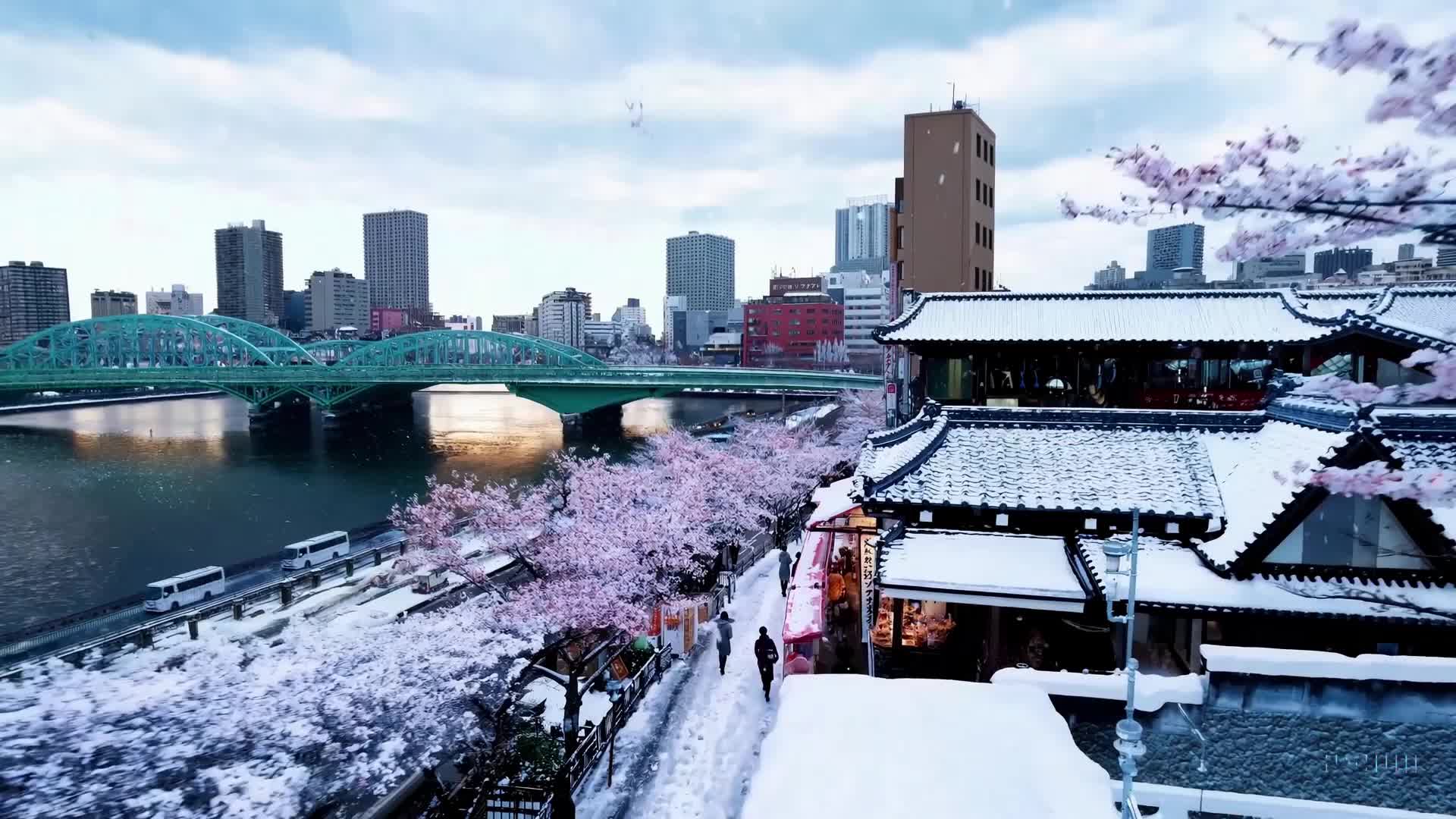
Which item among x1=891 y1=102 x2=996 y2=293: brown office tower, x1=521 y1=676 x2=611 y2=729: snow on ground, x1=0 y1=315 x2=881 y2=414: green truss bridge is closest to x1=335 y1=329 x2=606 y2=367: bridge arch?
x1=0 y1=315 x2=881 y2=414: green truss bridge

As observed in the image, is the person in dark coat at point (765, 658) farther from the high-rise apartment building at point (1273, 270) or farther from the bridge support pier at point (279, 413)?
the high-rise apartment building at point (1273, 270)

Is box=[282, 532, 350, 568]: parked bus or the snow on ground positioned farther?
box=[282, 532, 350, 568]: parked bus

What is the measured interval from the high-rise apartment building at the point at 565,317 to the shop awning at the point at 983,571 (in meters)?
176

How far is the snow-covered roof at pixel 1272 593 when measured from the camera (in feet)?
27.4

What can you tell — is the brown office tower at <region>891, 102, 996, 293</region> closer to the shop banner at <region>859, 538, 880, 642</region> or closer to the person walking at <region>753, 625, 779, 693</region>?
the shop banner at <region>859, 538, 880, 642</region>

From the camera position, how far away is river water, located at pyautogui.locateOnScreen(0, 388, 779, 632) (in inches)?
1093

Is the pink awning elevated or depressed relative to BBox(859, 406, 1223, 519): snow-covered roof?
depressed

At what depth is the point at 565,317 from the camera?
187000mm

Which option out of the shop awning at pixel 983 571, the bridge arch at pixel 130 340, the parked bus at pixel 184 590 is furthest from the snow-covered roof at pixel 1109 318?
the bridge arch at pixel 130 340

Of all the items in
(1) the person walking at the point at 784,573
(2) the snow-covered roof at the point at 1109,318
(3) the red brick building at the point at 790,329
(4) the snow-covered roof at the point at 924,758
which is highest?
(3) the red brick building at the point at 790,329

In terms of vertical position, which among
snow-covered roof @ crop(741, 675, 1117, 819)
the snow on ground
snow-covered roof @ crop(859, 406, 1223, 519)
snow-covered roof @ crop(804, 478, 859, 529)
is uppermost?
snow-covered roof @ crop(859, 406, 1223, 519)

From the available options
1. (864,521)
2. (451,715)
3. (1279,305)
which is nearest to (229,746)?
(451,715)

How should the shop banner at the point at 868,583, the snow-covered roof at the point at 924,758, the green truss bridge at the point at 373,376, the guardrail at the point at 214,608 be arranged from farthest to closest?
the green truss bridge at the point at 373,376
the guardrail at the point at 214,608
the shop banner at the point at 868,583
the snow-covered roof at the point at 924,758

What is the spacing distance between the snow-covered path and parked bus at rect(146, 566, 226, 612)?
55.2ft
